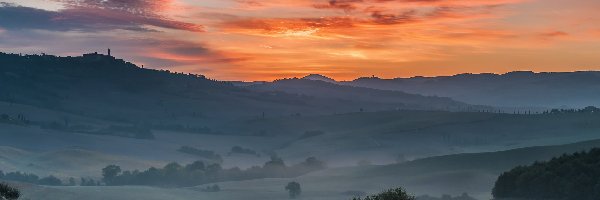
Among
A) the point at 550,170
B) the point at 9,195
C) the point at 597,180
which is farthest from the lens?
the point at 550,170

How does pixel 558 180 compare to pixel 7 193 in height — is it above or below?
below

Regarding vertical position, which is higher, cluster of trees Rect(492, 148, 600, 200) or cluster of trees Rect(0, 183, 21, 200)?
cluster of trees Rect(0, 183, 21, 200)

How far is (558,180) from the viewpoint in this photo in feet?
352

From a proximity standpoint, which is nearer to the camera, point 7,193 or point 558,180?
point 7,193

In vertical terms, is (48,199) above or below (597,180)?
below

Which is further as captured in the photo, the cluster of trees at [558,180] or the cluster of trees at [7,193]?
the cluster of trees at [558,180]

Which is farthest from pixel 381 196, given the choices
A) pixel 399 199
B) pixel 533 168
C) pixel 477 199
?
pixel 477 199

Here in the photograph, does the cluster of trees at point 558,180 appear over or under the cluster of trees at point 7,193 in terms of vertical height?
under

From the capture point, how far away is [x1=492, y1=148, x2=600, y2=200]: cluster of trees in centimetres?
10362

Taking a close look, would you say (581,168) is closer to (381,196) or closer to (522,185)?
(522,185)

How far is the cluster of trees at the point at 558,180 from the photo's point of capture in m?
104

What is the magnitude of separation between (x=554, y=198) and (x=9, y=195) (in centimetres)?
7711

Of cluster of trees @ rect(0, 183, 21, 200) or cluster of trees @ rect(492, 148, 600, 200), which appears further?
cluster of trees @ rect(492, 148, 600, 200)

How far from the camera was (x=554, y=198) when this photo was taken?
10506 centimetres
